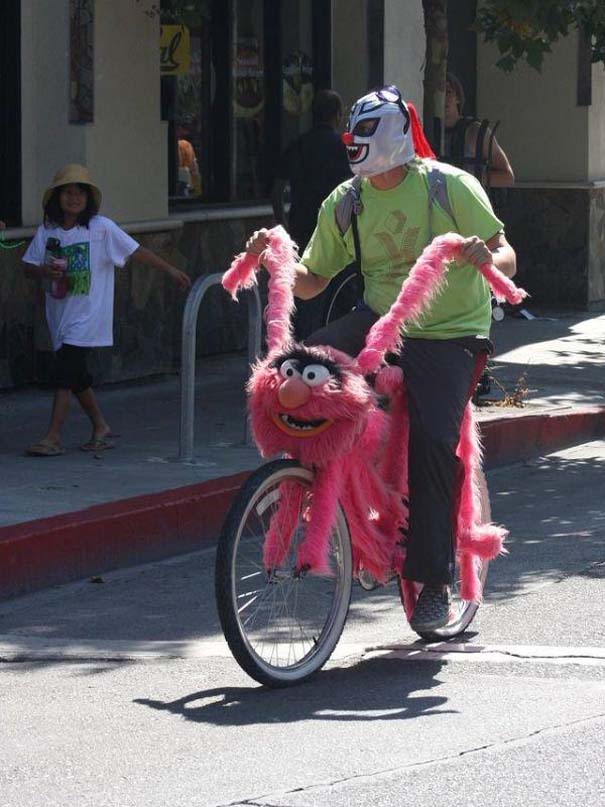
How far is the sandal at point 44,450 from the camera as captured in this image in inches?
384

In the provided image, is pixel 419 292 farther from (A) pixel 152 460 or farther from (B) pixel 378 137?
(A) pixel 152 460

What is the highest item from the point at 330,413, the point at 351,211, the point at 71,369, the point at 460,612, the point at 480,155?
the point at 480,155

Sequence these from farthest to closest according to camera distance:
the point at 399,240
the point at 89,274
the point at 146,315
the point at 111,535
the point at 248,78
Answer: the point at 248,78 < the point at 146,315 < the point at 89,274 < the point at 111,535 < the point at 399,240

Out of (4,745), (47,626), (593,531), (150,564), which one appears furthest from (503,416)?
(4,745)

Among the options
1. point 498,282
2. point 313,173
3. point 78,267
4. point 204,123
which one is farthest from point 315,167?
point 498,282

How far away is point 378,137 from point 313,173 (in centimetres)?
596

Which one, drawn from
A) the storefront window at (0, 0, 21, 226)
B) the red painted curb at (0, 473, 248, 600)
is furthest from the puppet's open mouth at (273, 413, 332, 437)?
the storefront window at (0, 0, 21, 226)

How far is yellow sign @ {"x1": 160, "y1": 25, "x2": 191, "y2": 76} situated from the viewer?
13422mm

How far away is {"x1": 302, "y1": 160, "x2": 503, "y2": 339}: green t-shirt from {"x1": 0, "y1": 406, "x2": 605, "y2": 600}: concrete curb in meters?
2.11

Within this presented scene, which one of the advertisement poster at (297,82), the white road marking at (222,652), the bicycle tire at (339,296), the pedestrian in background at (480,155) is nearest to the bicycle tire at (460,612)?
the white road marking at (222,652)

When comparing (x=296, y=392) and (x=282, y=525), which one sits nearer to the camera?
(x=296, y=392)

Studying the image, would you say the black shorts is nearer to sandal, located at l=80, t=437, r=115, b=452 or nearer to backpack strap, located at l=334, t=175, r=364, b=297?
sandal, located at l=80, t=437, r=115, b=452

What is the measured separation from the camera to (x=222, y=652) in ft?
21.2

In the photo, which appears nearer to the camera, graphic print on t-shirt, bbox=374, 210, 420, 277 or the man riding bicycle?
the man riding bicycle
